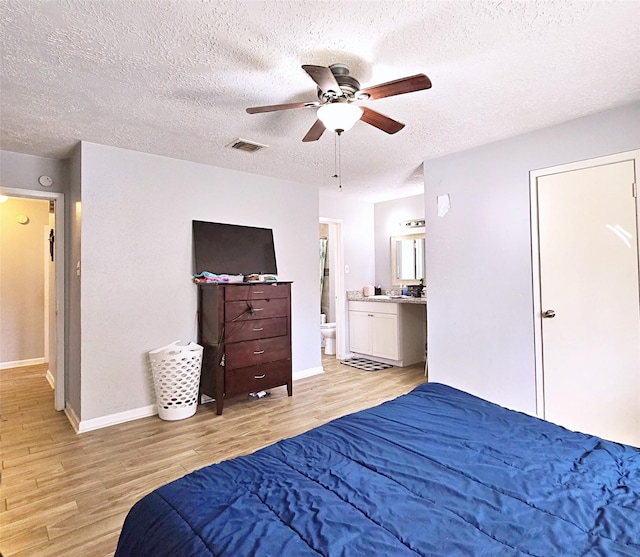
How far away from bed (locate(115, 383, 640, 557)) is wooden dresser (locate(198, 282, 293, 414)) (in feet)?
7.04

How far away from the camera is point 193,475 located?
1.23 m

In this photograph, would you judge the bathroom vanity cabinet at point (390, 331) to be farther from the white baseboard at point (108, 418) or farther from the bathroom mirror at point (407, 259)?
the white baseboard at point (108, 418)

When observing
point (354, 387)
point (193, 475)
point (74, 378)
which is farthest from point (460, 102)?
point (74, 378)

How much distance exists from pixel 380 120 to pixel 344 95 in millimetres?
273

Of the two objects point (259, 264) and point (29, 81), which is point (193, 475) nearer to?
point (29, 81)

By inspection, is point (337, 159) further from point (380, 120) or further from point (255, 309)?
point (255, 309)

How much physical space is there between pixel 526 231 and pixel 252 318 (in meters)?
2.54

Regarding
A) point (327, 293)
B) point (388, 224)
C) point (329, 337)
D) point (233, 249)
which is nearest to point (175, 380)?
point (233, 249)

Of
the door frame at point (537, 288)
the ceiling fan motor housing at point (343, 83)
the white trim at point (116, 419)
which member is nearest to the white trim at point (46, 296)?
the white trim at point (116, 419)

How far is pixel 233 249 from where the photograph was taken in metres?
3.96

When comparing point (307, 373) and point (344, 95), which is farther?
point (307, 373)

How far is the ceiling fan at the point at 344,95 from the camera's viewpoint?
182 centimetres

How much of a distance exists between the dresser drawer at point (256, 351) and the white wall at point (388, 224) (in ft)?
8.13

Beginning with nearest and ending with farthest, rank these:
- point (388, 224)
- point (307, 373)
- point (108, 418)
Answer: point (108, 418) < point (307, 373) < point (388, 224)
